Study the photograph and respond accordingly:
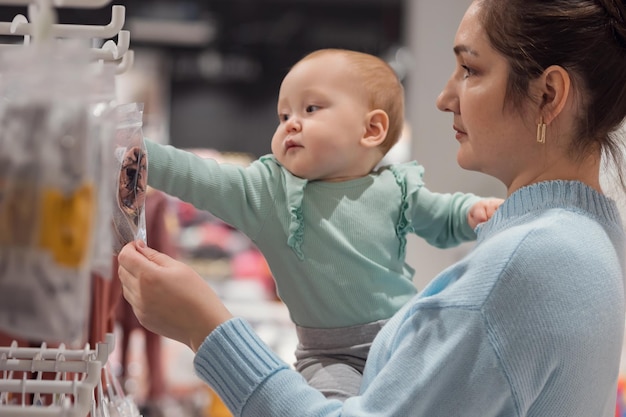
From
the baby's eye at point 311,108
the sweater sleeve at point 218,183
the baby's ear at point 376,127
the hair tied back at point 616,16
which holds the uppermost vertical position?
the hair tied back at point 616,16

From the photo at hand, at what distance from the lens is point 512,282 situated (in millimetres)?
890

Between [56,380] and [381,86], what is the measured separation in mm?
728

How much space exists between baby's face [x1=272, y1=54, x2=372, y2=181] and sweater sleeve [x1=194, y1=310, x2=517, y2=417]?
14.0 inches

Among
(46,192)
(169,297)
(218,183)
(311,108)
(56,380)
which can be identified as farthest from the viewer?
(311,108)

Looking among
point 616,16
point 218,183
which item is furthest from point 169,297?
point 616,16

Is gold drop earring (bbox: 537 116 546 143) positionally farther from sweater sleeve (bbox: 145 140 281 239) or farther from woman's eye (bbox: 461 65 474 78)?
sweater sleeve (bbox: 145 140 281 239)

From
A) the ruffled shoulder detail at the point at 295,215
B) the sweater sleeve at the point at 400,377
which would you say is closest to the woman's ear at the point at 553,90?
the sweater sleeve at the point at 400,377

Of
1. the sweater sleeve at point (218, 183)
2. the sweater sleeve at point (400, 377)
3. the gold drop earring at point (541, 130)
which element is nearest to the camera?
the sweater sleeve at point (400, 377)

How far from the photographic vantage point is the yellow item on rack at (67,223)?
1.90 feet

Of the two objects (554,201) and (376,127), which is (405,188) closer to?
(376,127)

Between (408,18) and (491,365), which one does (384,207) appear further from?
(408,18)

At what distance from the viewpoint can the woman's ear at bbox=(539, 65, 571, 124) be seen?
37.6 inches

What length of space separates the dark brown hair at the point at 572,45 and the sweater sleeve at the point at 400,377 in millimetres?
304

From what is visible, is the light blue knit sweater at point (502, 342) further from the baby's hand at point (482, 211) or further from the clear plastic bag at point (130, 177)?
the baby's hand at point (482, 211)
